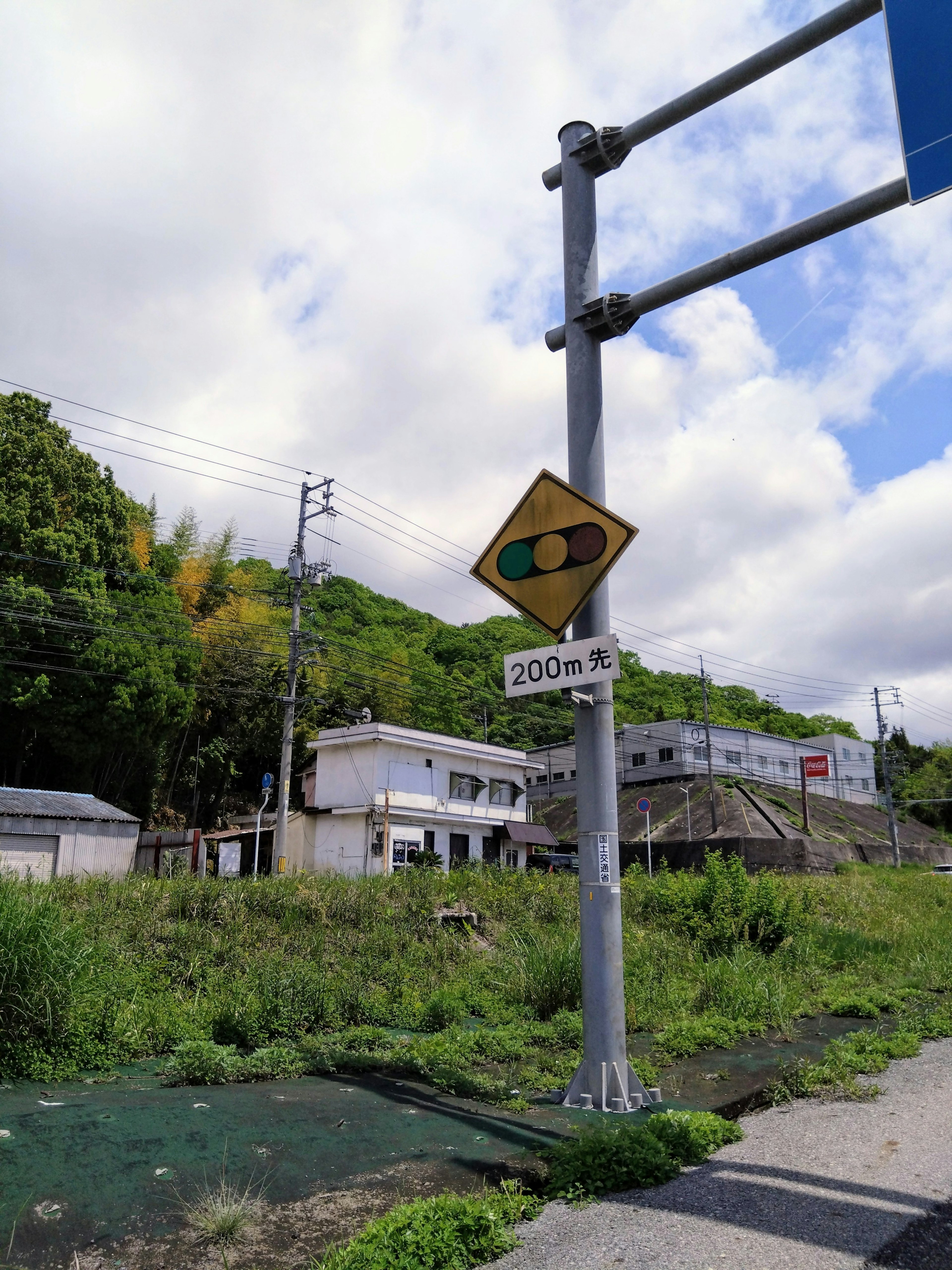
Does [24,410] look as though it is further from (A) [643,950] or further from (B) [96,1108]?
(B) [96,1108]

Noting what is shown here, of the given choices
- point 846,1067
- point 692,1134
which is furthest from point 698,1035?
point 692,1134

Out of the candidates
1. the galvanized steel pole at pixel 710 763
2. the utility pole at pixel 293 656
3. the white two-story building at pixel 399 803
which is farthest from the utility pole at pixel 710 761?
the utility pole at pixel 293 656

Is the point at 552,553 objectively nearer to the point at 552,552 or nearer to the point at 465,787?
the point at 552,552

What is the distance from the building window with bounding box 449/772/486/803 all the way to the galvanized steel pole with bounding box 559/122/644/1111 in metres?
28.0

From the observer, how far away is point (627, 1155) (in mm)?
4086

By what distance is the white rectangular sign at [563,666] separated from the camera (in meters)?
5.28

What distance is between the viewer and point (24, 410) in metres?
28.7

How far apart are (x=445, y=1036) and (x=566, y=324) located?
582 cm

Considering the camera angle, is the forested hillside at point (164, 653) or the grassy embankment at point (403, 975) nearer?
the grassy embankment at point (403, 975)

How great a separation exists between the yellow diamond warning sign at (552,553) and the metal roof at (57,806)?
18240 millimetres

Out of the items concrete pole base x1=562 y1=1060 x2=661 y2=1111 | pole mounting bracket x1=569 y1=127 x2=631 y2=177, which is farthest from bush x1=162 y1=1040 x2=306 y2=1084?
pole mounting bracket x1=569 y1=127 x2=631 y2=177

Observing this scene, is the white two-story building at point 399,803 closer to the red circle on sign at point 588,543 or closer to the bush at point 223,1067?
the bush at point 223,1067

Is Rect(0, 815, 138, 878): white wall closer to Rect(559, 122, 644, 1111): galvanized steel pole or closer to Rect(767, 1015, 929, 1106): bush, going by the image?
Rect(767, 1015, 929, 1106): bush

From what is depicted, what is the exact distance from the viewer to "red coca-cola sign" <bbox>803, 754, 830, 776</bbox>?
4406cm
